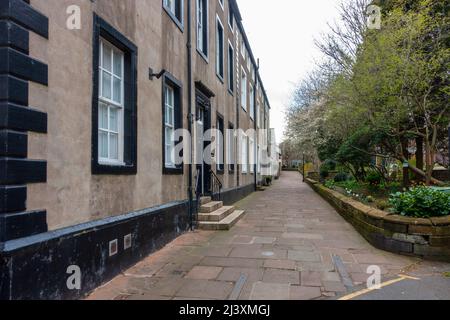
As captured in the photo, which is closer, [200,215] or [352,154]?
[200,215]

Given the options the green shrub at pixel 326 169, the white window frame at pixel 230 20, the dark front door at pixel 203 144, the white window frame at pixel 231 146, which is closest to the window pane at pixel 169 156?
the dark front door at pixel 203 144

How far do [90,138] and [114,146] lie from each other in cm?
98

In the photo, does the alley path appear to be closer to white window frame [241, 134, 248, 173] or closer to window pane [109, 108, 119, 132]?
window pane [109, 108, 119, 132]

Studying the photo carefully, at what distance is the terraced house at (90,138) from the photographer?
3.46m

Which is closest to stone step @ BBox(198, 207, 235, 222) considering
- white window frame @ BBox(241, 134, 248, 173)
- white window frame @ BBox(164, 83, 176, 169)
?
white window frame @ BBox(164, 83, 176, 169)

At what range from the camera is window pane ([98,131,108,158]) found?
5.27 m

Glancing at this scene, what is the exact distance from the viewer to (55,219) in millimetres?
3994

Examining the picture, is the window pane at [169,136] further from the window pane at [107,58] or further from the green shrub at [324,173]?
the green shrub at [324,173]

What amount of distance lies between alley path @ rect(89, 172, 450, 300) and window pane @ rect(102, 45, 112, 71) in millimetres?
3048

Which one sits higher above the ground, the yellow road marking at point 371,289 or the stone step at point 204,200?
the stone step at point 204,200

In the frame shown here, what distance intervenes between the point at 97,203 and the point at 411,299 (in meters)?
4.05

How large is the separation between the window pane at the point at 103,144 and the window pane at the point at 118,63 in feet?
3.52
